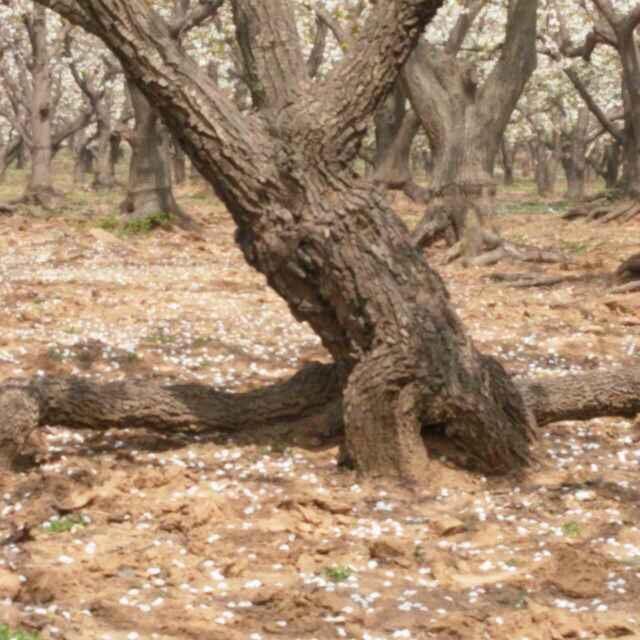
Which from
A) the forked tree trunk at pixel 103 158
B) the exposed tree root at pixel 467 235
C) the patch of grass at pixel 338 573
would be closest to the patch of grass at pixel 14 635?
the patch of grass at pixel 338 573

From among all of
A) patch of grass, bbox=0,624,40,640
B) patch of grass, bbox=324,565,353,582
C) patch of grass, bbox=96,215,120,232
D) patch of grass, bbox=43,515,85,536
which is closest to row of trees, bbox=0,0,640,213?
patch of grass, bbox=96,215,120,232

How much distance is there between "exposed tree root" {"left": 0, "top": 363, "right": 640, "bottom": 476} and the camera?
7289 mm

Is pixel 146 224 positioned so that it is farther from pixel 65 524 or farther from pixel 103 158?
pixel 103 158

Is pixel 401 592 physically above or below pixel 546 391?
below

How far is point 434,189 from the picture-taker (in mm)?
16547

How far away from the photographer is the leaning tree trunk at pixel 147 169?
20.6 metres

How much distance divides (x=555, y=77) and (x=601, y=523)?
1090 inches

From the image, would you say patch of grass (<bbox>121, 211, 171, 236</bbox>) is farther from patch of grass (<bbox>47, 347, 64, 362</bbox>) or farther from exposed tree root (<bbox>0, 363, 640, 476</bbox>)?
exposed tree root (<bbox>0, 363, 640, 476</bbox>)

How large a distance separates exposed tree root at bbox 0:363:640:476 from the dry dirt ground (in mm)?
148

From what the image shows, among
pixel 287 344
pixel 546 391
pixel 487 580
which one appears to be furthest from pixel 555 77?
pixel 487 580

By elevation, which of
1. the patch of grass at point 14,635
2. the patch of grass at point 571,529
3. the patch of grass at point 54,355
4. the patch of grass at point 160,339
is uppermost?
the patch of grass at point 160,339

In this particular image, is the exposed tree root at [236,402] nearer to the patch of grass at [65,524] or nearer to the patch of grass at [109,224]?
the patch of grass at [65,524]

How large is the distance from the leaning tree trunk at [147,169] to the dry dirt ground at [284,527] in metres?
9.80

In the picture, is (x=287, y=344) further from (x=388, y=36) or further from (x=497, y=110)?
(x=497, y=110)
